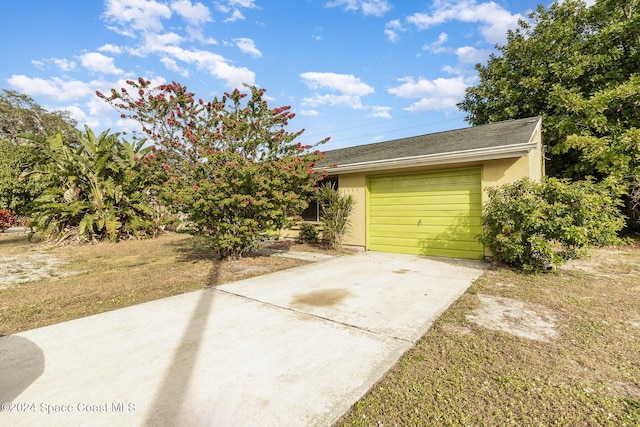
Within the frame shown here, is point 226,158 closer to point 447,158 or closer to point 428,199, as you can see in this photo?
point 447,158

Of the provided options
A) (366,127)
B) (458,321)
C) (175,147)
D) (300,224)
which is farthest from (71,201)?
(366,127)

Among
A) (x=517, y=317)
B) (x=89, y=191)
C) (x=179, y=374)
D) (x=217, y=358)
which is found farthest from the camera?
(x=89, y=191)

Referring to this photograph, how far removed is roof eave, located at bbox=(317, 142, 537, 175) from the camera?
610cm

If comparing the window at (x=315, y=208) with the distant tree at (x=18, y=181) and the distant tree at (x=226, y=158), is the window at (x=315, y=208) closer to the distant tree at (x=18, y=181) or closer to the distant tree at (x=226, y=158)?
the distant tree at (x=226, y=158)

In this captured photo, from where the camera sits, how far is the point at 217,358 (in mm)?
2535

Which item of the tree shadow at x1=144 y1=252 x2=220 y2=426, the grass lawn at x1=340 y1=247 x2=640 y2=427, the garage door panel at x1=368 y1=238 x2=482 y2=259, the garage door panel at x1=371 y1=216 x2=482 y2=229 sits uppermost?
the garage door panel at x1=371 y1=216 x2=482 y2=229

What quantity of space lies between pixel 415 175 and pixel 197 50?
950cm

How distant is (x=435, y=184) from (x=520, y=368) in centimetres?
589

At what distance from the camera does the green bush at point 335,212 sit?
847cm

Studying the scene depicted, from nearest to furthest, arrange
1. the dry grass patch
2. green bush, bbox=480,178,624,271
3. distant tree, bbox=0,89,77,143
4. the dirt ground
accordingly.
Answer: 1. the dirt ground
2. the dry grass patch
3. green bush, bbox=480,178,624,271
4. distant tree, bbox=0,89,77,143

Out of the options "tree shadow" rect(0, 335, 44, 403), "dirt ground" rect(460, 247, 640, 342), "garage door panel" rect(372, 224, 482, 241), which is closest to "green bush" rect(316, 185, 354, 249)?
"garage door panel" rect(372, 224, 482, 241)

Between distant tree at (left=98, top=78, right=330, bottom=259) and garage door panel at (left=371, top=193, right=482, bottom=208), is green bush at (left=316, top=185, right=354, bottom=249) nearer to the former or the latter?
garage door panel at (left=371, top=193, right=482, bottom=208)

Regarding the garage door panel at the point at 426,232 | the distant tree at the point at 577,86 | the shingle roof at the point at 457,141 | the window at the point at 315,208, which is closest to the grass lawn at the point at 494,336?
the garage door panel at the point at 426,232

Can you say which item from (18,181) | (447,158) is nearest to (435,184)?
(447,158)
